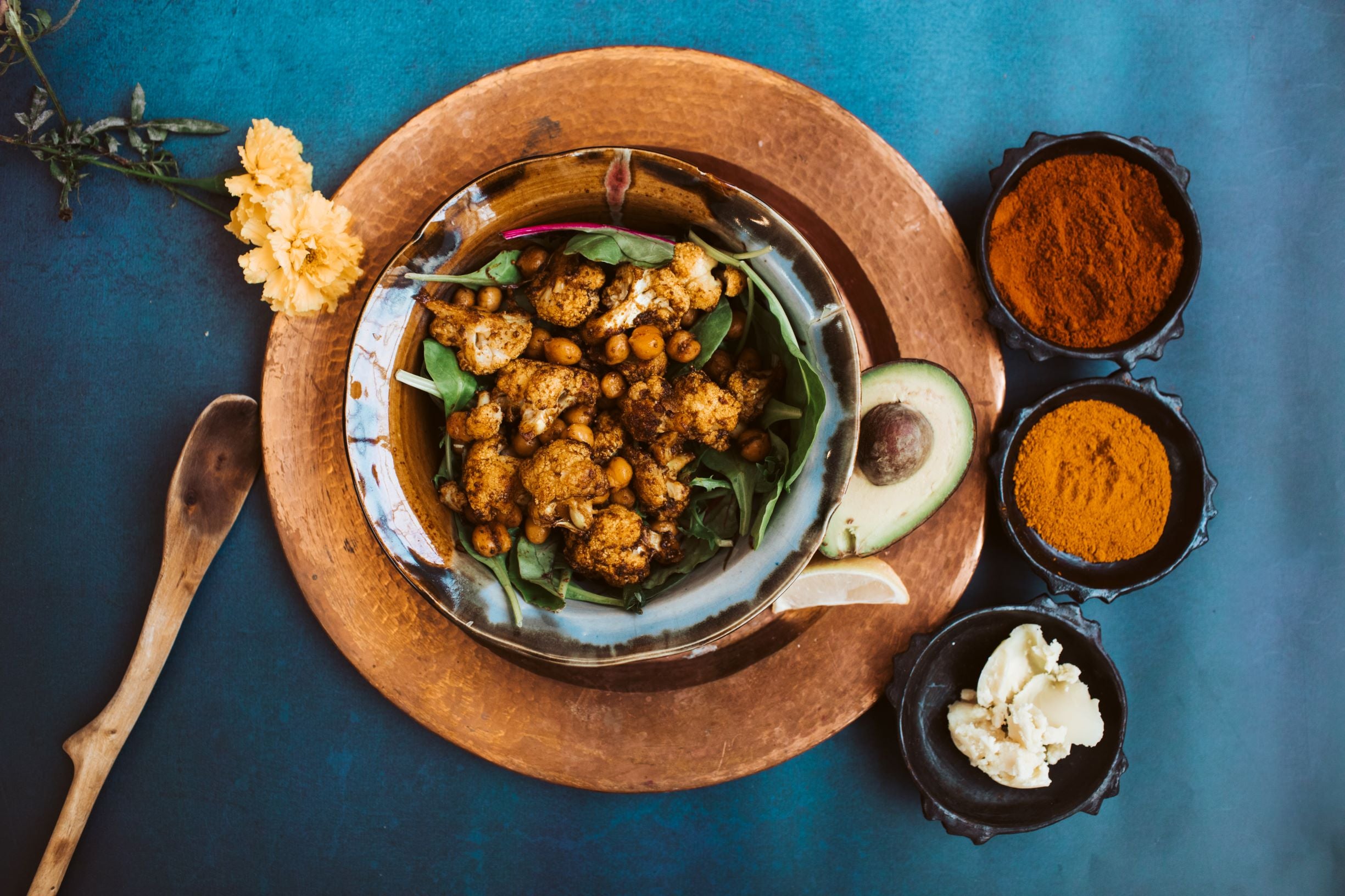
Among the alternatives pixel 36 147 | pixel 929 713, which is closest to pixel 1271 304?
pixel 929 713

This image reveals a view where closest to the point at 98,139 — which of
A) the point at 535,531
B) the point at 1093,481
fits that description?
the point at 535,531

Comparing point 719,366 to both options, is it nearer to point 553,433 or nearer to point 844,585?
point 553,433

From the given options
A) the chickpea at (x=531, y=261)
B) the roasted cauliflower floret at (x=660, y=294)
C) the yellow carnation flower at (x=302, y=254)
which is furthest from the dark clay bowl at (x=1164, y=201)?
the yellow carnation flower at (x=302, y=254)

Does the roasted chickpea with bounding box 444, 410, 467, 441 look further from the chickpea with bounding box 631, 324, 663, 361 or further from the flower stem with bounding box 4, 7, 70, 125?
the flower stem with bounding box 4, 7, 70, 125

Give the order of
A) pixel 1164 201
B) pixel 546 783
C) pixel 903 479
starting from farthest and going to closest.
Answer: pixel 546 783, pixel 1164 201, pixel 903 479

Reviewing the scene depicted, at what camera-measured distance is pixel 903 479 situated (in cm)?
144

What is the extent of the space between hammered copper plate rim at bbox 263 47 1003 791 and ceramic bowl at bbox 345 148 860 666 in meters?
0.25

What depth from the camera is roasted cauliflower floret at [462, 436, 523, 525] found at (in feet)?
4.12

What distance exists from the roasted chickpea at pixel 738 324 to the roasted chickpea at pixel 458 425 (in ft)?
1.51

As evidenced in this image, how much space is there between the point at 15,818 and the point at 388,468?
1.35 meters

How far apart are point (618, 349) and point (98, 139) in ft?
4.16

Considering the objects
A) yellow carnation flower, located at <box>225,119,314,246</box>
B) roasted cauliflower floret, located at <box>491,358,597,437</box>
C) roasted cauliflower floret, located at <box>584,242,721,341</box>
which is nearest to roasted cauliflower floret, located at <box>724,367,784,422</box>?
roasted cauliflower floret, located at <box>584,242,721,341</box>

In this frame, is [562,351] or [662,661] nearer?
[562,351]

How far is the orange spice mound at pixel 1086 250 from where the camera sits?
150 cm
